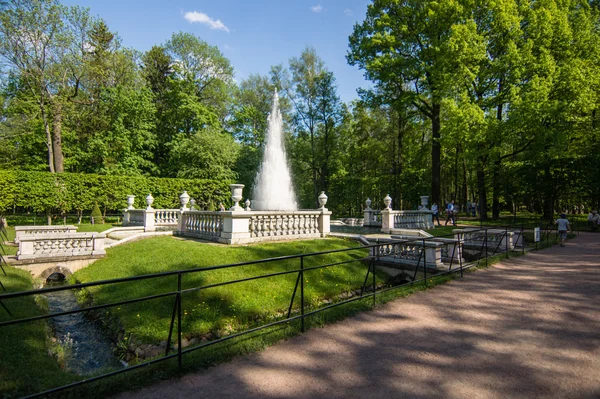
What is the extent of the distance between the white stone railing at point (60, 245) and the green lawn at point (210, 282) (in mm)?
631

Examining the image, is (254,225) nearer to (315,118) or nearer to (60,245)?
(60,245)

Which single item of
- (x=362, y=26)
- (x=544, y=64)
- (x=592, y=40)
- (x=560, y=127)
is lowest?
(x=560, y=127)

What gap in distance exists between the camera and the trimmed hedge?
21342mm

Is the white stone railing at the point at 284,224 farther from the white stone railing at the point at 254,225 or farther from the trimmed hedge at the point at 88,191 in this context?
the trimmed hedge at the point at 88,191

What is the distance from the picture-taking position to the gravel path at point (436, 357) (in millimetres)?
3397

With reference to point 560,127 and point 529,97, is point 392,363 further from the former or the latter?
point 560,127

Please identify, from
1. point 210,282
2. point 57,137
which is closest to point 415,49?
point 210,282

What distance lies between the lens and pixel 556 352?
428cm

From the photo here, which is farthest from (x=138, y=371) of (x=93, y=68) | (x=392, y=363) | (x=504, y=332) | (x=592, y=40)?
(x=592, y=40)

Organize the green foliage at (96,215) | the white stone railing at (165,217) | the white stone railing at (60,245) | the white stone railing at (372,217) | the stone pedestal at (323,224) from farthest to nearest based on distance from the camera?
the green foliage at (96,215), the white stone railing at (372,217), the white stone railing at (165,217), the stone pedestal at (323,224), the white stone railing at (60,245)

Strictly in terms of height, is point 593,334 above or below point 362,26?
below

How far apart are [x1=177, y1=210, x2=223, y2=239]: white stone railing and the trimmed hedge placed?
1306 cm

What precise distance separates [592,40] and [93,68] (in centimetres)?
3772

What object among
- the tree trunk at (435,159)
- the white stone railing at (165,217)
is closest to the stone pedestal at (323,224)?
the white stone railing at (165,217)
